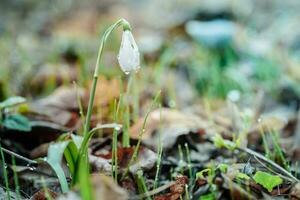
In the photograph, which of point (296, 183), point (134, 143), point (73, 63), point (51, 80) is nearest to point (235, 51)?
point (73, 63)

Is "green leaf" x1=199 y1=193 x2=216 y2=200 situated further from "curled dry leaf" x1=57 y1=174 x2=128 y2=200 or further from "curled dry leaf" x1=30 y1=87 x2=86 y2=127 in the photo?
"curled dry leaf" x1=30 y1=87 x2=86 y2=127

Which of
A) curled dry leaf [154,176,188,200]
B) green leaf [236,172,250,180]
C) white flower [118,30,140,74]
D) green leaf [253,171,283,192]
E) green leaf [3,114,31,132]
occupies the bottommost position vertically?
curled dry leaf [154,176,188,200]

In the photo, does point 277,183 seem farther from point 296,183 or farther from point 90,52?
point 90,52

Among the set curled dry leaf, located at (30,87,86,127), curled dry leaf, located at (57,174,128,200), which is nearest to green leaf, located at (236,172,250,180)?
curled dry leaf, located at (57,174,128,200)

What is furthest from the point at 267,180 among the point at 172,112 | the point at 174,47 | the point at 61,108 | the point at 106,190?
the point at 174,47

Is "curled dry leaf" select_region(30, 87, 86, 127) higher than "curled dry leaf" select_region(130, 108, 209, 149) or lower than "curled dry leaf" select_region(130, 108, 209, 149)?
higher

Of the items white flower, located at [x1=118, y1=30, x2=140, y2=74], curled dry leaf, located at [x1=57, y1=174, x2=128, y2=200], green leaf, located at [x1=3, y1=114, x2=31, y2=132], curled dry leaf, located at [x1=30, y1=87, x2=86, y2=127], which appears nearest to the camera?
curled dry leaf, located at [x1=57, y1=174, x2=128, y2=200]

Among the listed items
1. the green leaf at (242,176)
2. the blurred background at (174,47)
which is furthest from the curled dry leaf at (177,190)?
the blurred background at (174,47)
